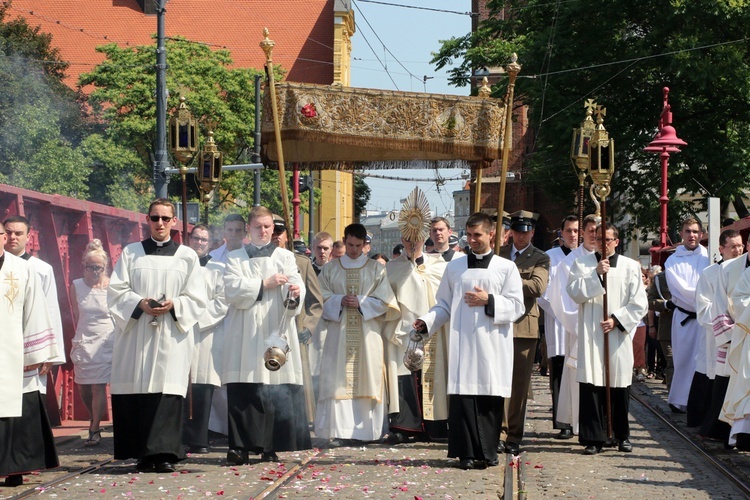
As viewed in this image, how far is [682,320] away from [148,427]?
21.6ft

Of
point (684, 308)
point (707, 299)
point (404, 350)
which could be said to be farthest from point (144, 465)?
point (684, 308)

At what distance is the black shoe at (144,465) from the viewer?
9688 mm

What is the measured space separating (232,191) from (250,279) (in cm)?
3511

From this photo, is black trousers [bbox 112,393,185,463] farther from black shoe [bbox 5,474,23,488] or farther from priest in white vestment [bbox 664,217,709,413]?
priest in white vestment [bbox 664,217,709,413]

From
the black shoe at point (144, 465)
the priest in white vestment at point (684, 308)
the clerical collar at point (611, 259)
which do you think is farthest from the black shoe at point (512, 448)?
the priest in white vestment at point (684, 308)

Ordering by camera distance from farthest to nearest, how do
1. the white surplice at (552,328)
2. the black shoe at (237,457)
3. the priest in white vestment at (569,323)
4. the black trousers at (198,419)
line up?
the white surplice at (552,328)
the priest in white vestment at (569,323)
the black trousers at (198,419)
the black shoe at (237,457)

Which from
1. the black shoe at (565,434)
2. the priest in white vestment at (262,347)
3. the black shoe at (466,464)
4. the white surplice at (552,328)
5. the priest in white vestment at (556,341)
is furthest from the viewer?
the white surplice at (552,328)

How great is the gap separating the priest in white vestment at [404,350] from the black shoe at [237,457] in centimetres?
200

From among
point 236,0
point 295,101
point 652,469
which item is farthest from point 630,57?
point 236,0

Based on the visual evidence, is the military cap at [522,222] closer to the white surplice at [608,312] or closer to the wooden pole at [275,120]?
the white surplice at [608,312]

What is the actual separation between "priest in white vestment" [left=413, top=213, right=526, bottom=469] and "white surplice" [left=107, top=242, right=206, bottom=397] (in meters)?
1.79

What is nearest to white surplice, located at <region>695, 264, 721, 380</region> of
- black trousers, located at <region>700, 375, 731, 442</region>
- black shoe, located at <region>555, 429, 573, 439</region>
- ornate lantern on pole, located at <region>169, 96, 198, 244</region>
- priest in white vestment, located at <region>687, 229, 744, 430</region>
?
priest in white vestment, located at <region>687, 229, 744, 430</region>

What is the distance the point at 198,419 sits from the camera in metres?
11.2

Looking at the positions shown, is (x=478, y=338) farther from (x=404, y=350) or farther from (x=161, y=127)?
(x=161, y=127)
